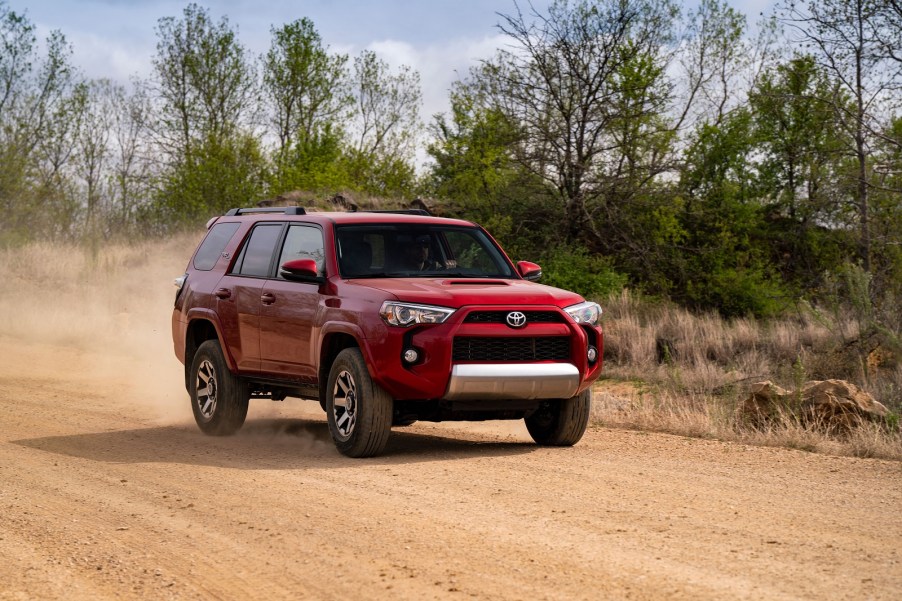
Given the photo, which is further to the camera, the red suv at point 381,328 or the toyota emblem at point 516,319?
the toyota emblem at point 516,319

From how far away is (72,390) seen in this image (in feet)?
51.6

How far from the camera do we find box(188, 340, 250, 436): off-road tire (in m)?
11.0

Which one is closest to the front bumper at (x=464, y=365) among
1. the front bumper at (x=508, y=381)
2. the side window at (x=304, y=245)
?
the front bumper at (x=508, y=381)

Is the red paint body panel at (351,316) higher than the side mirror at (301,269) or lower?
lower

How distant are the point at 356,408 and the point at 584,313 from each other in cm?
197

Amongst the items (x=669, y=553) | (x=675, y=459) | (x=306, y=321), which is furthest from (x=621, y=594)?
(x=306, y=321)

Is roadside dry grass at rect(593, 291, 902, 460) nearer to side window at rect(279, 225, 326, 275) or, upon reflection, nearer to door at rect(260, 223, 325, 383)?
door at rect(260, 223, 325, 383)

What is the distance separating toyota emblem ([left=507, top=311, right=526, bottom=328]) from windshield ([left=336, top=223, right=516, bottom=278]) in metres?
1.08

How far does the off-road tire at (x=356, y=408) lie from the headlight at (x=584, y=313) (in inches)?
63.2

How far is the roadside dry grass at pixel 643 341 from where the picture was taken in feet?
39.2

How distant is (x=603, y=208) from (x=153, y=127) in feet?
103

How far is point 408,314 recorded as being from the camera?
29.6ft

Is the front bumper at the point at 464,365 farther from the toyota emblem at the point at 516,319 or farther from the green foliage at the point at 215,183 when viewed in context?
the green foliage at the point at 215,183

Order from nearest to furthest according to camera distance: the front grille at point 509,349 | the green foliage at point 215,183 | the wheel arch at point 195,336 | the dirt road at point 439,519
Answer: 1. the dirt road at point 439,519
2. the front grille at point 509,349
3. the wheel arch at point 195,336
4. the green foliage at point 215,183
